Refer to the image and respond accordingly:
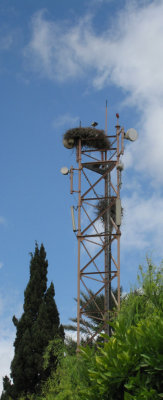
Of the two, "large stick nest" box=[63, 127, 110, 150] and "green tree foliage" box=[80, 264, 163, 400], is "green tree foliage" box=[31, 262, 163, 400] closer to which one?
"green tree foliage" box=[80, 264, 163, 400]

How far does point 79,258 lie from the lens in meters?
19.1

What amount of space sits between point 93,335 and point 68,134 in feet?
24.0

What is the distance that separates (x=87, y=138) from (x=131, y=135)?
67.8 inches

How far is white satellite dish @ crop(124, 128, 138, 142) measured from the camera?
65.0 feet

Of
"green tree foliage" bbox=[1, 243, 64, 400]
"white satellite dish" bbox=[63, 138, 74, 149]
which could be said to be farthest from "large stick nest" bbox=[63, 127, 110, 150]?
"green tree foliage" bbox=[1, 243, 64, 400]

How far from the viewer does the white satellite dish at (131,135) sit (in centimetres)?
1980

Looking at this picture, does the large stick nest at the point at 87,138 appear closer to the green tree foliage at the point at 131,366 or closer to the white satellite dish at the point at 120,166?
the white satellite dish at the point at 120,166

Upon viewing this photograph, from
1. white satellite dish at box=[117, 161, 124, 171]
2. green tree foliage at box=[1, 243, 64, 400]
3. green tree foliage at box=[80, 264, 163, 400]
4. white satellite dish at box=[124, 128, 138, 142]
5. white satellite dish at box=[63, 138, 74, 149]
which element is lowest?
green tree foliage at box=[80, 264, 163, 400]

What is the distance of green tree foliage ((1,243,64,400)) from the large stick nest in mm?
5028

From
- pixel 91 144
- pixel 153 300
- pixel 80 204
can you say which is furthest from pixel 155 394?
pixel 91 144

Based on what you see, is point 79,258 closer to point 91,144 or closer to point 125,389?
point 91,144

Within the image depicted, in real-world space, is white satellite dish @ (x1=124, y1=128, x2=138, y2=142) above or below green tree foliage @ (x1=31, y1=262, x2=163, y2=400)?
above

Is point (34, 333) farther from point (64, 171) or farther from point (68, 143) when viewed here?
point (68, 143)

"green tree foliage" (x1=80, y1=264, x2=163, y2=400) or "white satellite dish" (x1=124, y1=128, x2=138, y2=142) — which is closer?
"green tree foliage" (x1=80, y1=264, x2=163, y2=400)
